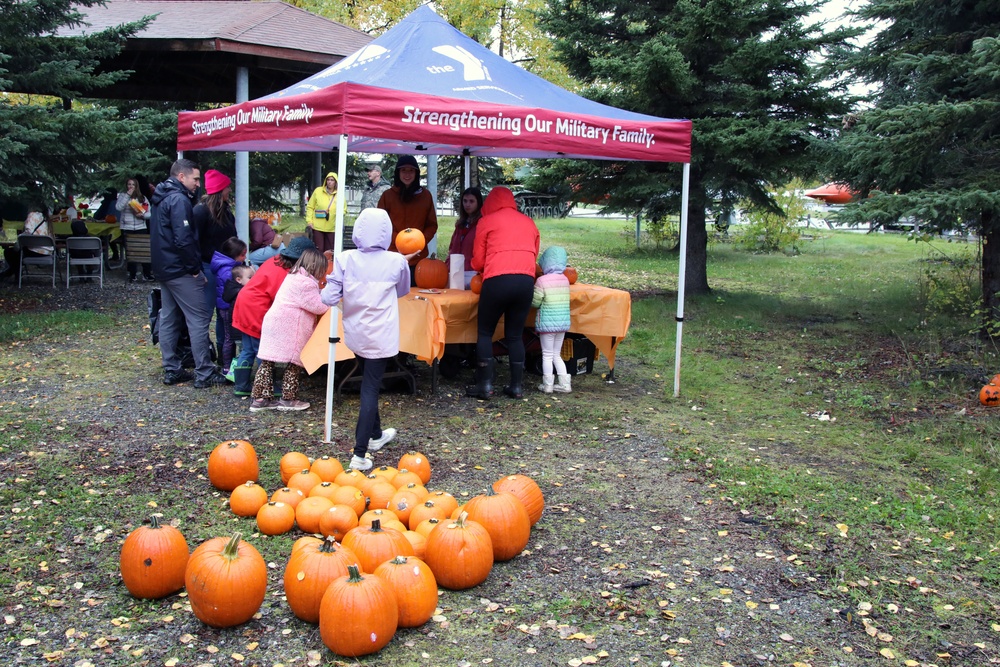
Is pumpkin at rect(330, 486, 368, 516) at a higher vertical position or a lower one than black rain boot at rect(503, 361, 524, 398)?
lower

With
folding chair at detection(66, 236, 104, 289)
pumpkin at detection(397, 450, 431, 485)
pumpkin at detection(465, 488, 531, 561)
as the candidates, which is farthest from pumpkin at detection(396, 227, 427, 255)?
folding chair at detection(66, 236, 104, 289)

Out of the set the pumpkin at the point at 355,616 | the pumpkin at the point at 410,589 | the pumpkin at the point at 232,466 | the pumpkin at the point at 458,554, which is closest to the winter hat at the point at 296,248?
the pumpkin at the point at 232,466

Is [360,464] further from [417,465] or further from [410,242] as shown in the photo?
[410,242]

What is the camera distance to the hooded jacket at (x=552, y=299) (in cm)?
793

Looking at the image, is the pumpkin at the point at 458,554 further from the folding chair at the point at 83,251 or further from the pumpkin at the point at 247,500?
the folding chair at the point at 83,251

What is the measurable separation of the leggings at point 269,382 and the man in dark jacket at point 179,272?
0.97 metres

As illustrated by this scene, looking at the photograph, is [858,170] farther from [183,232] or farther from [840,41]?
[183,232]

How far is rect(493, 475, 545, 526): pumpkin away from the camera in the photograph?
476 centimetres

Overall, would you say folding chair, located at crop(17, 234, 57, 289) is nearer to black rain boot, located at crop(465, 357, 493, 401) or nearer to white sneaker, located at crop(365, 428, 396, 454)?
black rain boot, located at crop(465, 357, 493, 401)

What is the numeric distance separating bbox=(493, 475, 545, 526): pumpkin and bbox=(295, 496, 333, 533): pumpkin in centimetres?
96

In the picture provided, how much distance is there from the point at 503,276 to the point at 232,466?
3.05 meters

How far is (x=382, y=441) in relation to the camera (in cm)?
609

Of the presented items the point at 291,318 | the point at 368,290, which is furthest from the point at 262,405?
the point at 368,290

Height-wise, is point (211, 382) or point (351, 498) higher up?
point (211, 382)
